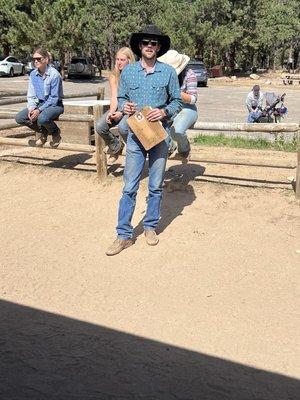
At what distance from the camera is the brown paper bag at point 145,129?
4.12 metres

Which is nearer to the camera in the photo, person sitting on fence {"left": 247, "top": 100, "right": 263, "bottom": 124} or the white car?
person sitting on fence {"left": 247, "top": 100, "right": 263, "bottom": 124}

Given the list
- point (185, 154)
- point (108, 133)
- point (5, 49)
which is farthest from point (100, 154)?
point (5, 49)

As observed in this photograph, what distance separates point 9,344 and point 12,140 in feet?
15.3

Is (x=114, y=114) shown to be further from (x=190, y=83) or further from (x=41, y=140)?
(x=41, y=140)

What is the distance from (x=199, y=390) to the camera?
103 inches

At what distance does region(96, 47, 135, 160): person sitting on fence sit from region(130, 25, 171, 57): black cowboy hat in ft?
2.85

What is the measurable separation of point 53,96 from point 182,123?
189cm

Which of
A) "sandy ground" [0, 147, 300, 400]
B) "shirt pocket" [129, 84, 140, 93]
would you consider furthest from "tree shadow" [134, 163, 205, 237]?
"shirt pocket" [129, 84, 140, 93]

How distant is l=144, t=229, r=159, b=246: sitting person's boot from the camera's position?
4539 mm

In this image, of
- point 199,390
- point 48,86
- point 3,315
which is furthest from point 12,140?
point 199,390

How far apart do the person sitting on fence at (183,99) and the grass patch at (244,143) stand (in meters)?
3.10

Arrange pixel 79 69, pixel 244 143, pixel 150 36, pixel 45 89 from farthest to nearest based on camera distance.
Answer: pixel 79 69
pixel 244 143
pixel 45 89
pixel 150 36

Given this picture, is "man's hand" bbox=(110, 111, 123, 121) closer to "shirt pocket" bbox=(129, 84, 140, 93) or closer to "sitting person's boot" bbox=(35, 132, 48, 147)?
"shirt pocket" bbox=(129, 84, 140, 93)

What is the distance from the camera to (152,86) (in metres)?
4.15
